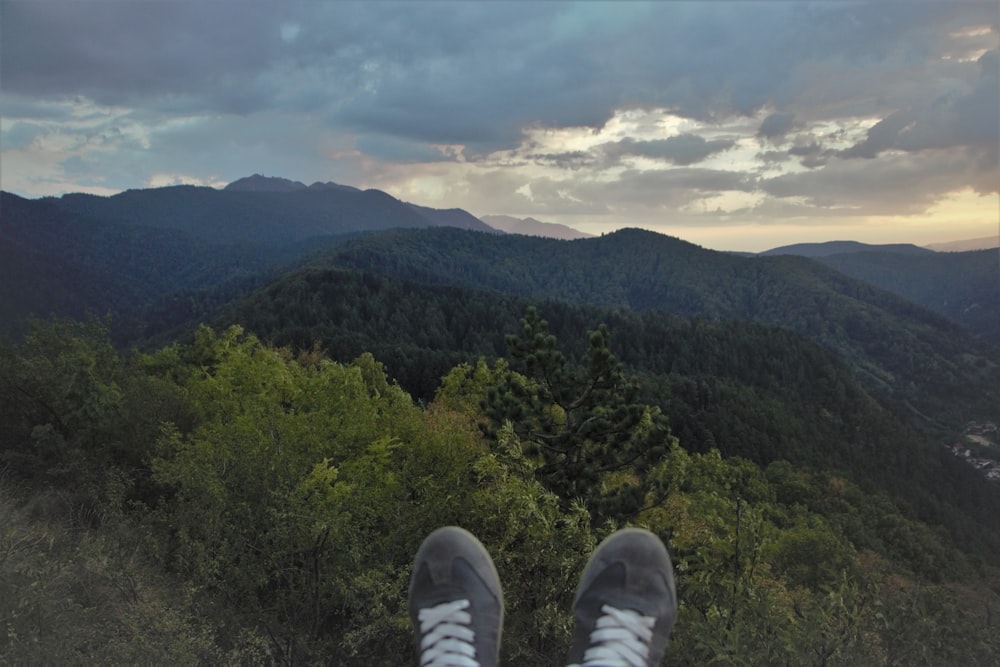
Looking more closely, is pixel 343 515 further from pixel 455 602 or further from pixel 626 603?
pixel 626 603

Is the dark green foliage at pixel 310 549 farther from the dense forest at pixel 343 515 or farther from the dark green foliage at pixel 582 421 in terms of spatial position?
the dark green foliage at pixel 582 421

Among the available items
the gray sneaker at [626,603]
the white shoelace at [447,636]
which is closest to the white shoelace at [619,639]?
the gray sneaker at [626,603]

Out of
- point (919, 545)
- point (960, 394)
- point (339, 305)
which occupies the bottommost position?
point (960, 394)

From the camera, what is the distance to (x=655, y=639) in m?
4.07

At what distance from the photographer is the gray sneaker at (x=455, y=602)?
3926mm

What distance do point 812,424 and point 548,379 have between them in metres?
102

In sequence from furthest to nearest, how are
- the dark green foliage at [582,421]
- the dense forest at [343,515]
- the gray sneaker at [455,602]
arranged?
1. the dark green foliage at [582,421]
2. the dense forest at [343,515]
3. the gray sneaker at [455,602]

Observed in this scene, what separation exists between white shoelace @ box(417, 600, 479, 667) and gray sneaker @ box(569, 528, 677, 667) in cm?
74

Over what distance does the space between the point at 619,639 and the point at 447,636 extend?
1.22 meters

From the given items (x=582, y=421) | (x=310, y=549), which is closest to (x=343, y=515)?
(x=310, y=549)

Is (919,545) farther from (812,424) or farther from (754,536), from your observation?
(754,536)

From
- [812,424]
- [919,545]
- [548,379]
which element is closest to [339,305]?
[812,424]

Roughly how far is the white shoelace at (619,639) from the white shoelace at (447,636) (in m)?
0.81

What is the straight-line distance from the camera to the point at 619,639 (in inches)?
155
